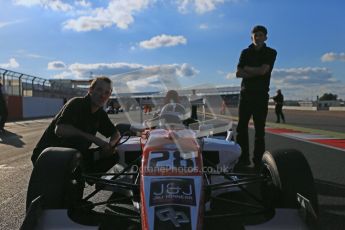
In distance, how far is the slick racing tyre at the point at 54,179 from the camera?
3498 mm

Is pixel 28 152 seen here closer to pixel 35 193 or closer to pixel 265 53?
pixel 265 53

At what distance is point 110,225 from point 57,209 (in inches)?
35.7

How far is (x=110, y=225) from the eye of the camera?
13.9ft

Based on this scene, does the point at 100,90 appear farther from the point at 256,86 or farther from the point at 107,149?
the point at 256,86

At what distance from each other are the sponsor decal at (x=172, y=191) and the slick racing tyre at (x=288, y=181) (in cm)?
80

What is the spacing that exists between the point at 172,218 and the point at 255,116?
14.0 ft

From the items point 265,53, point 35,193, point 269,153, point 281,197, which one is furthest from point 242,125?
point 35,193

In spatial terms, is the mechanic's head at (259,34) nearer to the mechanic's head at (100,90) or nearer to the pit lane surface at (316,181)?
the pit lane surface at (316,181)

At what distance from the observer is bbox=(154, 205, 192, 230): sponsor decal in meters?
2.99

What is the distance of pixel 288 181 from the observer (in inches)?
144

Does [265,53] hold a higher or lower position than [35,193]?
higher

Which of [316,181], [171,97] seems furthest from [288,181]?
[316,181]

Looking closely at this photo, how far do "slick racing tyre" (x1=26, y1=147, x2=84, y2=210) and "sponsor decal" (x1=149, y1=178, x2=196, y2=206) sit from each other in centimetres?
75

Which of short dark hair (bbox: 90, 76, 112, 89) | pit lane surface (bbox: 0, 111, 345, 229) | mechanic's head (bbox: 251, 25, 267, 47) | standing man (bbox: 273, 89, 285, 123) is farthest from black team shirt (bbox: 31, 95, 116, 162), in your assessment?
standing man (bbox: 273, 89, 285, 123)
